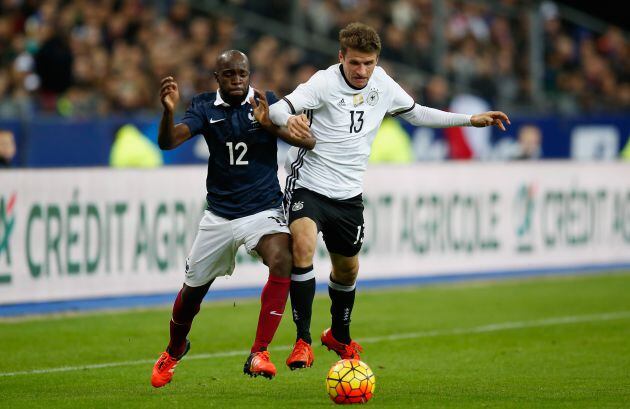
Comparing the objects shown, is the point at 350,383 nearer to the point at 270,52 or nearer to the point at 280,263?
the point at 280,263

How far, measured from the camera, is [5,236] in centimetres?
1201

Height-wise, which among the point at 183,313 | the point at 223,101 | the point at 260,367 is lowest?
the point at 260,367

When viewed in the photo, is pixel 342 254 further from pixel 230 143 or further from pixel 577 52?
pixel 577 52

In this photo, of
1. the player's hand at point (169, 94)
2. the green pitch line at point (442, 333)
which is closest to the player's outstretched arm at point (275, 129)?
the player's hand at point (169, 94)

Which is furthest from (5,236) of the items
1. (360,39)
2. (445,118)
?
(360,39)

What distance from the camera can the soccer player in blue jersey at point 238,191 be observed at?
26.6 feet

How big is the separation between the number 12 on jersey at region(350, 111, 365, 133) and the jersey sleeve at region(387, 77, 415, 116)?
13.1 inches

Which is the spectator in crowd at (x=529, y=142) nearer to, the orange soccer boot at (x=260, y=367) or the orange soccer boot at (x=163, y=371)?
the orange soccer boot at (x=163, y=371)

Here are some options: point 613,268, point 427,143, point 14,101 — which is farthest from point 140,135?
point 613,268

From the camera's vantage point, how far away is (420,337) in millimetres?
11312

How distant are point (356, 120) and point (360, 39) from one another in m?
0.66

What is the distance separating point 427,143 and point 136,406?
11.5 metres

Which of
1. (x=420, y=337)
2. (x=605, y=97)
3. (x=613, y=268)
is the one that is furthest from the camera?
(x=605, y=97)

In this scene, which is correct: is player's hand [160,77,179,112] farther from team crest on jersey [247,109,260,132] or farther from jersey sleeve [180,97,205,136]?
team crest on jersey [247,109,260,132]
